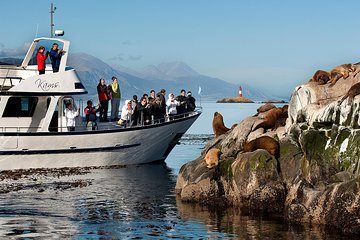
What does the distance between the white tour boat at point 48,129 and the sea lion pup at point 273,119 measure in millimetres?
8449

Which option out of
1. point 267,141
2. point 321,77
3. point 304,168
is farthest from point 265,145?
point 321,77

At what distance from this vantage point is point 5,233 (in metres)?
18.4

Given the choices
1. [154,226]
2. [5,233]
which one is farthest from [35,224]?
[154,226]

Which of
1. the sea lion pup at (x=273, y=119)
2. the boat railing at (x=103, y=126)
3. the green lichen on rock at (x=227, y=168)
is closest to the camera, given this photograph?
the green lichen on rock at (x=227, y=168)

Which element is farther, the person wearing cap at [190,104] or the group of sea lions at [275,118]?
the person wearing cap at [190,104]

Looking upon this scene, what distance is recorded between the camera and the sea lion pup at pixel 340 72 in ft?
78.3

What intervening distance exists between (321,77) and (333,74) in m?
0.41

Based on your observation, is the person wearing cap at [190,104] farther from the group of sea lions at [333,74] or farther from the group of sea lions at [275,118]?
the group of sea lions at [333,74]

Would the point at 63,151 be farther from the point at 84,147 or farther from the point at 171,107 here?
the point at 171,107

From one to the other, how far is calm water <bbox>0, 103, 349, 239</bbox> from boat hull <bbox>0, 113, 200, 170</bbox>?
5.15 ft

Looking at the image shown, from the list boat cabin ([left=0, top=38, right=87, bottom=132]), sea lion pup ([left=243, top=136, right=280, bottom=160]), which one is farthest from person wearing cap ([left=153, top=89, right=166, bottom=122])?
sea lion pup ([left=243, top=136, right=280, bottom=160])

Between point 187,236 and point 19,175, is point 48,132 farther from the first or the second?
point 187,236

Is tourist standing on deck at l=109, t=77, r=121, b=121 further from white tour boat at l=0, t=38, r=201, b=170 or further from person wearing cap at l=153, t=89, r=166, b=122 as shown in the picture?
person wearing cap at l=153, t=89, r=166, b=122

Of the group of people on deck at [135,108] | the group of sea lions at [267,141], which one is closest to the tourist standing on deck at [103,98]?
the group of people on deck at [135,108]
